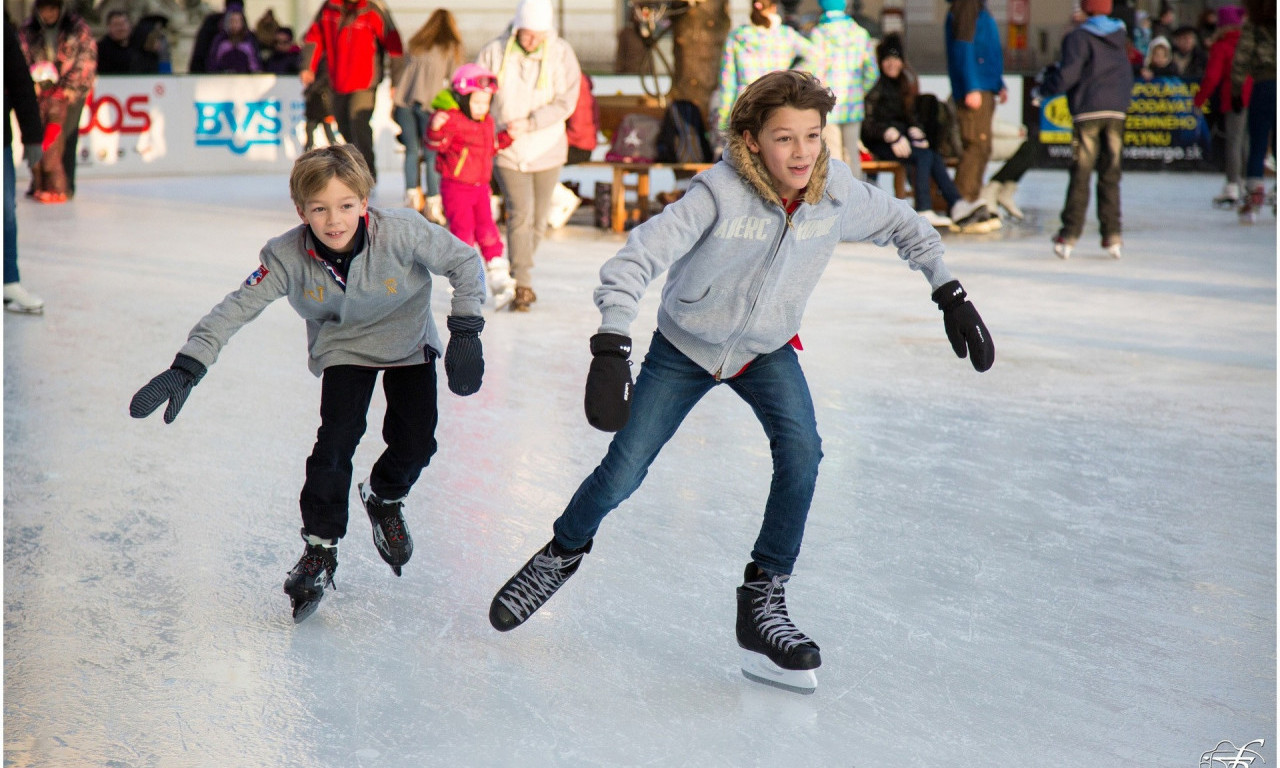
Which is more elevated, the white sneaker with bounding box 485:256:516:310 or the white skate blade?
the white sneaker with bounding box 485:256:516:310

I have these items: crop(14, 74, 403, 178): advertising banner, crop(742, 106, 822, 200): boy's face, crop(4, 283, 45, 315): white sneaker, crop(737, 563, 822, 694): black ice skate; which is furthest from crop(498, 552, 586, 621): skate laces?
crop(14, 74, 403, 178): advertising banner

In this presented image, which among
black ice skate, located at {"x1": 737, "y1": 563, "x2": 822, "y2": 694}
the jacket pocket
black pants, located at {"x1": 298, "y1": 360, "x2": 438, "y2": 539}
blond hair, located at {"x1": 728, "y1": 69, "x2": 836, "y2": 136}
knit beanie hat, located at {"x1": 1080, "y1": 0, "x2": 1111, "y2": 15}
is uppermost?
knit beanie hat, located at {"x1": 1080, "y1": 0, "x2": 1111, "y2": 15}

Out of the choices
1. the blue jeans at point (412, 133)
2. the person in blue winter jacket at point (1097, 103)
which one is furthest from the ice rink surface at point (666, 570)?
the blue jeans at point (412, 133)

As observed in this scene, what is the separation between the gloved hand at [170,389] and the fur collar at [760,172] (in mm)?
955

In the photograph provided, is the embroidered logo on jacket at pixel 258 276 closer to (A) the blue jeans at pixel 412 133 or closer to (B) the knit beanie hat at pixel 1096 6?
(B) the knit beanie hat at pixel 1096 6

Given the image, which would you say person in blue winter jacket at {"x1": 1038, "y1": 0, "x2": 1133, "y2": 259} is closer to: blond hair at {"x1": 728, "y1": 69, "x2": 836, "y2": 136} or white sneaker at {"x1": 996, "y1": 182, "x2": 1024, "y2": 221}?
white sneaker at {"x1": 996, "y1": 182, "x2": 1024, "y2": 221}

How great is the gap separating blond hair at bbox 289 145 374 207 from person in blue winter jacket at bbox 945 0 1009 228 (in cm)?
713

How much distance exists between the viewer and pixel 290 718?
2127mm

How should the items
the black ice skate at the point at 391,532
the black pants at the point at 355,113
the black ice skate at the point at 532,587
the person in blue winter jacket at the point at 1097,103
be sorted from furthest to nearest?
the black pants at the point at 355,113 < the person in blue winter jacket at the point at 1097,103 < the black ice skate at the point at 391,532 < the black ice skate at the point at 532,587

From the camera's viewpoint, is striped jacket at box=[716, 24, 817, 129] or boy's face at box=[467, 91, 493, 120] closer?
boy's face at box=[467, 91, 493, 120]

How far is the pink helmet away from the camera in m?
5.69

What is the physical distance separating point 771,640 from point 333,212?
3.35ft

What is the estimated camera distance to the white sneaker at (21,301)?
18.6 feet

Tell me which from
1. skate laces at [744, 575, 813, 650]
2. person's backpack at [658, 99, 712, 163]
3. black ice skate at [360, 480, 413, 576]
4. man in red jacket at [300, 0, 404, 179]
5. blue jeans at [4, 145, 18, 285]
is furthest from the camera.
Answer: man in red jacket at [300, 0, 404, 179]
